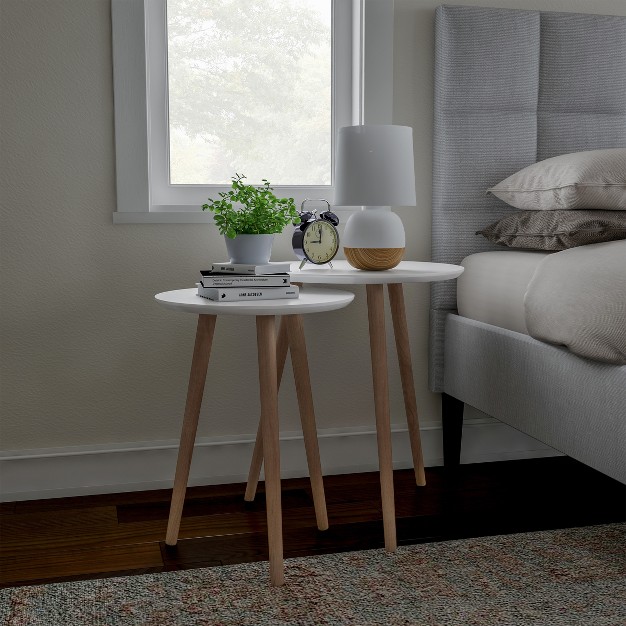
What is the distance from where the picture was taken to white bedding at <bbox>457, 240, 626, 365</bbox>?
5.73ft

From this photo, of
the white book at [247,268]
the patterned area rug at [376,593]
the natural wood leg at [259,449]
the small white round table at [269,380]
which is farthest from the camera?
the natural wood leg at [259,449]

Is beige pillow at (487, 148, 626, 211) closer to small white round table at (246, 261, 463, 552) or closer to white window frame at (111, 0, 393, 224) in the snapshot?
small white round table at (246, 261, 463, 552)

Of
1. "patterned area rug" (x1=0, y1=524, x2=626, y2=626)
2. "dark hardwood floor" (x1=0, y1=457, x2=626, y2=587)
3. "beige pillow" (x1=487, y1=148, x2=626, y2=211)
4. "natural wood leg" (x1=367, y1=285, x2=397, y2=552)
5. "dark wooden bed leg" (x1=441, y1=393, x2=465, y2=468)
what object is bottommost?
"dark hardwood floor" (x1=0, y1=457, x2=626, y2=587)

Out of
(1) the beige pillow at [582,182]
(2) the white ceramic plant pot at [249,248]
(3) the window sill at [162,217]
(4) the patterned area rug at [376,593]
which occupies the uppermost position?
(1) the beige pillow at [582,182]

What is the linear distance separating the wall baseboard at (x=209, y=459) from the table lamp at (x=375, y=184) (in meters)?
0.73

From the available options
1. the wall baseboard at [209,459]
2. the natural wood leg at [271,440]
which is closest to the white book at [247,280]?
the natural wood leg at [271,440]

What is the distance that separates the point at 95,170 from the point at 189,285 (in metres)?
0.42

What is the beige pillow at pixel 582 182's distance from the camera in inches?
82.8

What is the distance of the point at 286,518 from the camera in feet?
7.09

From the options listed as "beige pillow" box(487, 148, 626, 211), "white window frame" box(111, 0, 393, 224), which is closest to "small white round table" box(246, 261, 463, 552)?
"beige pillow" box(487, 148, 626, 211)

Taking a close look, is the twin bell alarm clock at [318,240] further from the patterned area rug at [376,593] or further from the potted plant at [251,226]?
the patterned area rug at [376,593]

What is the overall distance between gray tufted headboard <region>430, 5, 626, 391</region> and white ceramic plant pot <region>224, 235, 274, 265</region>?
69 centimetres

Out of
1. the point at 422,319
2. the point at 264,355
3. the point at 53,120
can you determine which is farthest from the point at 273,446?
the point at 53,120

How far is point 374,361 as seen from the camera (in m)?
1.96
